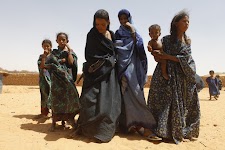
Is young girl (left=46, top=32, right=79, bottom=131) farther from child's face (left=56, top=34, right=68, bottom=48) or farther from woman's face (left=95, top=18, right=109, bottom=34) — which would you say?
woman's face (left=95, top=18, right=109, bottom=34)

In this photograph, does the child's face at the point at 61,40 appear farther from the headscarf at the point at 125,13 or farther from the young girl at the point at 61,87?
the headscarf at the point at 125,13

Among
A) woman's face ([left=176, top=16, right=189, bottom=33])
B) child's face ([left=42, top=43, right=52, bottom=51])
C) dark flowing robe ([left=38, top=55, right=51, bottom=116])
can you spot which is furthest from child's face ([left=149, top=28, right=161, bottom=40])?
dark flowing robe ([left=38, top=55, right=51, bottom=116])

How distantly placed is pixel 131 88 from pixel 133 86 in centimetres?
5

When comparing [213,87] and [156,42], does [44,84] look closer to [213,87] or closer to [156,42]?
[156,42]

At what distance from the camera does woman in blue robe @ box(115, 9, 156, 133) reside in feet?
14.6

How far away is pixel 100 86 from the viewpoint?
4.35m

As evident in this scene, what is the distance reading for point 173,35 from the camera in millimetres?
4570

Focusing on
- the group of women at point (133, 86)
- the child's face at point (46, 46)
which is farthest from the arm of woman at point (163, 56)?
the child's face at point (46, 46)

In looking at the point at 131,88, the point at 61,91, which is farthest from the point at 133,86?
the point at 61,91

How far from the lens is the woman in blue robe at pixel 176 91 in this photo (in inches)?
170

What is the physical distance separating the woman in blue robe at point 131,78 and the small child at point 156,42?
20 cm

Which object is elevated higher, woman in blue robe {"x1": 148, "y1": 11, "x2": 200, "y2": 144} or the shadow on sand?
woman in blue robe {"x1": 148, "y1": 11, "x2": 200, "y2": 144}

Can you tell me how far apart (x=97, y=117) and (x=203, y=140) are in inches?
75.8

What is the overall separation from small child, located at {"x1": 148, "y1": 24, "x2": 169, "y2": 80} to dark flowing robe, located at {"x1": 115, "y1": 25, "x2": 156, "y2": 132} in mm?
203
